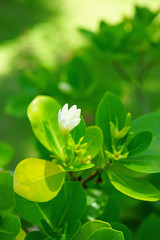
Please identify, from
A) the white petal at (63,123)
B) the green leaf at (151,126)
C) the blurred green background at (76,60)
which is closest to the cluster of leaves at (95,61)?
the blurred green background at (76,60)

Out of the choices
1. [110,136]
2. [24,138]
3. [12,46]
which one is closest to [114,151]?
[110,136]

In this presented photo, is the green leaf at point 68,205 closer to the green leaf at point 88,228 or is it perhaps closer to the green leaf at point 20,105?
the green leaf at point 88,228

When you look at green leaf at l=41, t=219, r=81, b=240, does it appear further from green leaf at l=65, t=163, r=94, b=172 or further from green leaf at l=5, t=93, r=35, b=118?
green leaf at l=5, t=93, r=35, b=118

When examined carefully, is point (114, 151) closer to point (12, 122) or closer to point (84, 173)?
point (84, 173)

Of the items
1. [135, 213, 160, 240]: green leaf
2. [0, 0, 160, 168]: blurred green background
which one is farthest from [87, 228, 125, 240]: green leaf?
[0, 0, 160, 168]: blurred green background

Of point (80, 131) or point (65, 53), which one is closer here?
point (80, 131)

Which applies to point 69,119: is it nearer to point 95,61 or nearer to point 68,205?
point 68,205

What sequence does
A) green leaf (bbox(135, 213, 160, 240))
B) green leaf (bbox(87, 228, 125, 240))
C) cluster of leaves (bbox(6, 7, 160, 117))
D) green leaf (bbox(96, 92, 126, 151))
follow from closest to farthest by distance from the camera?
green leaf (bbox(87, 228, 125, 240)), green leaf (bbox(96, 92, 126, 151)), green leaf (bbox(135, 213, 160, 240)), cluster of leaves (bbox(6, 7, 160, 117))
